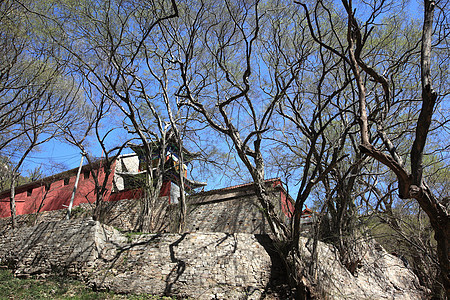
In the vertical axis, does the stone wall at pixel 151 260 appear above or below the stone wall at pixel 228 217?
below

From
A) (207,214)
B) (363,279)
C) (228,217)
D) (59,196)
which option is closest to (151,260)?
(228,217)

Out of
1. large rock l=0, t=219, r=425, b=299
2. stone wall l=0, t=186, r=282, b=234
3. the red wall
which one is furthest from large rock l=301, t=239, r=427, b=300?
the red wall

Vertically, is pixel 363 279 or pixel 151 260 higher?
pixel 151 260

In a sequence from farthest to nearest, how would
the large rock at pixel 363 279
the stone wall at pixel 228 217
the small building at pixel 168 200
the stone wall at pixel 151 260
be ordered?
the small building at pixel 168 200
the stone wall at pixel 228 217
the large rock at pixel 363 279
the stone wall at pixel 151 260

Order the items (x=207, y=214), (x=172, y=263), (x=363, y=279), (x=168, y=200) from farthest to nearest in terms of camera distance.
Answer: (x=168, y=200)
(x=207, y=214)
(x=363, y=279)
(x=172, y=263)

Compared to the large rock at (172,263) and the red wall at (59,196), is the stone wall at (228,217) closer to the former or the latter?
the large rock at (172,263)

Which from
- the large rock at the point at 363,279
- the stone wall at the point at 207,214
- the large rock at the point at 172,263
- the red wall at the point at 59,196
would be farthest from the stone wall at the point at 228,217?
the red wall at the point at 59,196

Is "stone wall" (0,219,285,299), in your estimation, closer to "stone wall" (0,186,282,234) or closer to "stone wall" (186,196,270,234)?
"stone wall" (0,186,282,234)

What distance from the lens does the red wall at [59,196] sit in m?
15.0

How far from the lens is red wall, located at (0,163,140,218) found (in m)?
15.0

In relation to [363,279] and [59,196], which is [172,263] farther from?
[59,196]

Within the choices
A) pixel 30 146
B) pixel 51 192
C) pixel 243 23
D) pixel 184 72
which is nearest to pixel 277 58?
pixel 243 23

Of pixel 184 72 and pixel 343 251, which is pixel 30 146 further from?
pixel 343 251

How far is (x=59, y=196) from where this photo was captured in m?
15.9
